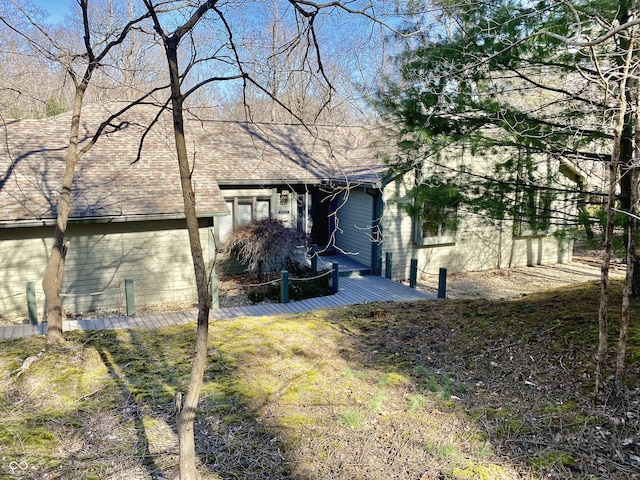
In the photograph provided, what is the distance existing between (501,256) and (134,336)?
12.2 meters

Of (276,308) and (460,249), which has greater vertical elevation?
(460,249)

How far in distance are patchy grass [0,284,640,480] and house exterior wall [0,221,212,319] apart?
13.5ft

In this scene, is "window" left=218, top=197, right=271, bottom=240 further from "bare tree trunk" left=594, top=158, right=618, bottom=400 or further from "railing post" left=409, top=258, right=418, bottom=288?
"bare tree trunk" left=594, top=158, right=618, bottom=400

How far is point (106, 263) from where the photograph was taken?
11000 millimetres

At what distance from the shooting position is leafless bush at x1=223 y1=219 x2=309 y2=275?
39.2 ft

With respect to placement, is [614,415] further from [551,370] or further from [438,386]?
[438,386]

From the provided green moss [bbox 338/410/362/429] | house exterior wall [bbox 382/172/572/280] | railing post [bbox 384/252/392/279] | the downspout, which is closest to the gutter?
the downspout

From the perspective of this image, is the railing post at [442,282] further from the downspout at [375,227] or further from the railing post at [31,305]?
the railing post at [31,305]

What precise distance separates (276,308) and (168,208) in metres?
3.36

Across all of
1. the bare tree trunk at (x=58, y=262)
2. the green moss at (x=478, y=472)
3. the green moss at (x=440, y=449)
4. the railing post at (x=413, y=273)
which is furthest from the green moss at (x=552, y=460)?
the railing post at (x=413, y=273)

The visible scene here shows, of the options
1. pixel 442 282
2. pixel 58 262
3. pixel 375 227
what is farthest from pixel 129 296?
pixel 442 282

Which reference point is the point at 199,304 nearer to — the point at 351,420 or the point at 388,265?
the point at 351,420

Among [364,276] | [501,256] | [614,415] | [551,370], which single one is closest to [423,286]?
[364,276]

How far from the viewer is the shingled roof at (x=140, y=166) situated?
10.5 meters
